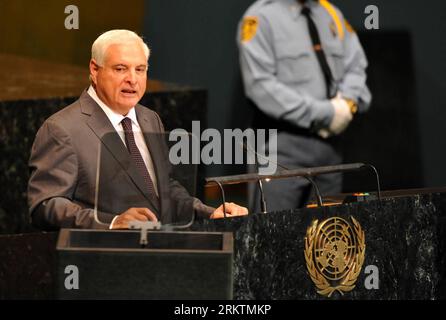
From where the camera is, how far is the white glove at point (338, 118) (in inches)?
263

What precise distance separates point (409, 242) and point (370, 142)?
3414mm

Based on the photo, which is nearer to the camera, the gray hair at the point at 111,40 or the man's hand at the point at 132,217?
the man's hand at the point at 132,217

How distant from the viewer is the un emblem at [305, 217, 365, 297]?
4387 millimetres

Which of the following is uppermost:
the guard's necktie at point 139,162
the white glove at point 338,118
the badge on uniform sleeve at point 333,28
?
the badge on uniform sleeve at point 333,28

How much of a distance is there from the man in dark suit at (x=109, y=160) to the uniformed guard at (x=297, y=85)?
1.87m

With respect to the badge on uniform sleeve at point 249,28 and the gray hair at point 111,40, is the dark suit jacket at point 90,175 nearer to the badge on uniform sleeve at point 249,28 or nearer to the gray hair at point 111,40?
the gray hair at point 111,40

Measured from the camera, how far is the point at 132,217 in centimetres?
404

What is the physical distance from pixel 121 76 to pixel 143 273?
960 mm

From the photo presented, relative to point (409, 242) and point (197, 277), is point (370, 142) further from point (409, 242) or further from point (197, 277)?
point (197, 277)

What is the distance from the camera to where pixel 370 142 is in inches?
316

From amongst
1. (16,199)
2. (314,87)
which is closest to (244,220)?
(314,87)

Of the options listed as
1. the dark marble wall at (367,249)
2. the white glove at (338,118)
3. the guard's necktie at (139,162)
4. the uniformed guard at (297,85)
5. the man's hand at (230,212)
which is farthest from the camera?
the white glove at (338,118)

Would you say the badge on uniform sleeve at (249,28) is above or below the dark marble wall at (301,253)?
above

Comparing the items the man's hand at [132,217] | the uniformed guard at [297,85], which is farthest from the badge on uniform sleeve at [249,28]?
the man's hand at [132,217]
